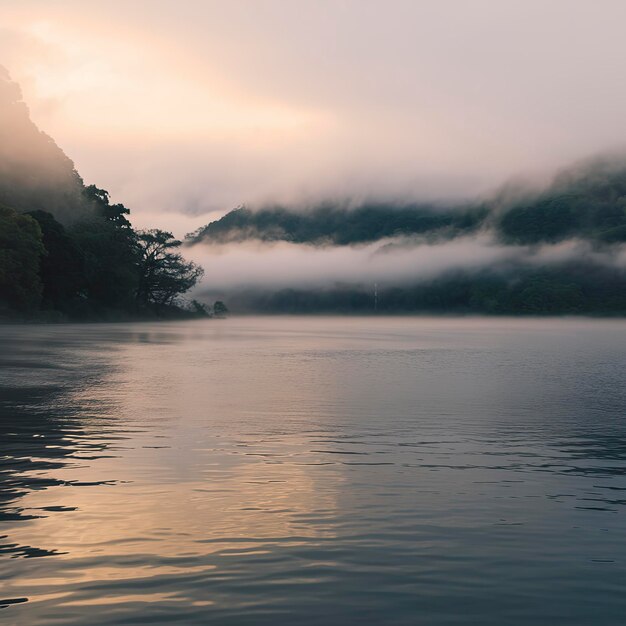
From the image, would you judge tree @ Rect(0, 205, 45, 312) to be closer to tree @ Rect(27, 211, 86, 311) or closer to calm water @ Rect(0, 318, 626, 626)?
tree @ Rect(27, 211, 86, 311)

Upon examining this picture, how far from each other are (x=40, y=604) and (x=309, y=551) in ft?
16.9

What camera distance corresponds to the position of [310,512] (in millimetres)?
20219

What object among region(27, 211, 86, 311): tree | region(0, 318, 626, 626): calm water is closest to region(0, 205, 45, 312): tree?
region(27, 211, 86, 311): tree

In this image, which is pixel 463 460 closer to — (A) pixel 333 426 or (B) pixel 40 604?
(A) pixel 333 426

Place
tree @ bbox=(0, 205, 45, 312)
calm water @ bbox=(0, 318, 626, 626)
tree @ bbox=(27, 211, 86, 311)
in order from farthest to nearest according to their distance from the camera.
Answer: tree @ bbox=(27, 211, 86, 311) < tree @ bbox=(0, 205, 45, 312) < calm water @ bbox=(0, 318, 626, 626)

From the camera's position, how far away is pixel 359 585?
48.7ft

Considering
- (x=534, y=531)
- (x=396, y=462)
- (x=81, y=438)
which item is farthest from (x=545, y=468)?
(x=81, y=438)

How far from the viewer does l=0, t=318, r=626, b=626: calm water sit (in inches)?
553

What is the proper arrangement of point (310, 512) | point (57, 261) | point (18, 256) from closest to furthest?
1. point (310, 512)
2. point (18, 256)
3. point (57, 261)

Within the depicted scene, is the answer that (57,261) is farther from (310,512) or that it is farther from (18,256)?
(310,512)

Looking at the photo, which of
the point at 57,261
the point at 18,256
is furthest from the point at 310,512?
the point at 57,261

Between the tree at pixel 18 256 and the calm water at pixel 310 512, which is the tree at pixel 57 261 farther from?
the calm water at pixel 310 512

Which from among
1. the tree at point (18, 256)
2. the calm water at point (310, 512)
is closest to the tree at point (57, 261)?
the tree at point (18, 256)

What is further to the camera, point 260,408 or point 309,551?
point 260,408
